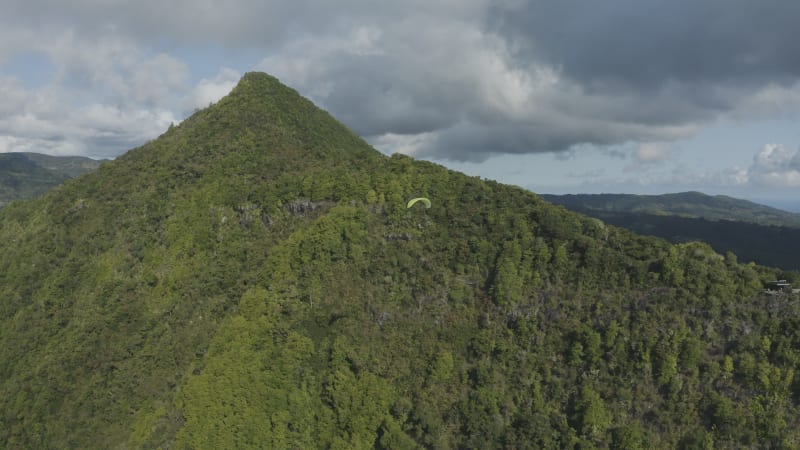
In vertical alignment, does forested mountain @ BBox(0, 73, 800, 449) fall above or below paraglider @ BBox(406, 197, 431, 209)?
below

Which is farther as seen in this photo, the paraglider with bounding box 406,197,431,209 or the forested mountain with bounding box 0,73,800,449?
the paraglider with bounding box 406,197,431,209

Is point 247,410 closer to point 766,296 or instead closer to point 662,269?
point 662,269

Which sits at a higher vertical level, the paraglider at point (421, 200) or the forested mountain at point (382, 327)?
the paraglider at point (421, 200)

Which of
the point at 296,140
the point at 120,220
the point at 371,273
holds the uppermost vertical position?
the point at 296,140

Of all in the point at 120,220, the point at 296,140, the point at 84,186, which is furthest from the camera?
the point at 84,186

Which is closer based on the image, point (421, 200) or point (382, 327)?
point (382, 327)

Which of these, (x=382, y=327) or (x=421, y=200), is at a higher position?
(x=421, y=200)

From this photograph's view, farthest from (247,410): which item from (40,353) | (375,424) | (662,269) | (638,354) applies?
(662,269)

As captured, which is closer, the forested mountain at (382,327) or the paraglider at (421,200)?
the forested mountain at (382,327)
